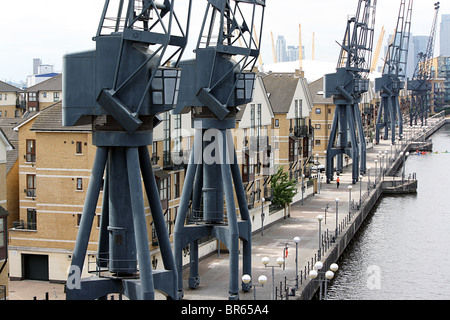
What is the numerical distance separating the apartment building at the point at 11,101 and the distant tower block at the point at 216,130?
200 feet

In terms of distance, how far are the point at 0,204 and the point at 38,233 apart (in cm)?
915

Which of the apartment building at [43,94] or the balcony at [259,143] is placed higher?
the apartment building at [43,94]

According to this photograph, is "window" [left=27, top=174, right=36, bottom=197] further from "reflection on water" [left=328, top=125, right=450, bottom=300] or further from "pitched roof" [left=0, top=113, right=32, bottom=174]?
"reflection on water" [left=328, top=125, right=450, bottom=300]

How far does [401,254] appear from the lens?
5456 cm

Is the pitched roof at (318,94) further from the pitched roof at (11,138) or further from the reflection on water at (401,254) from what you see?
the pitched roof at (11,138)

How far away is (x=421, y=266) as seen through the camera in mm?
51031

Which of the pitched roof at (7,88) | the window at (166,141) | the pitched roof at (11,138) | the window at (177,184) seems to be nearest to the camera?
the window at (166,141)

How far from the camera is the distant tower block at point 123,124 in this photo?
944 inches

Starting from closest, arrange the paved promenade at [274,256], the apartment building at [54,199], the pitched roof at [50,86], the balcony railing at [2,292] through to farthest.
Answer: the balcony railing at [2,292] → the paved promenade at [274,256] → the apartment building at [54,199] → the pitched roof at [50,86]

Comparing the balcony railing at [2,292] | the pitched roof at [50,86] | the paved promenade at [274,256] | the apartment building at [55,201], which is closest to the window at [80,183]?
the apartment building at [55,201]

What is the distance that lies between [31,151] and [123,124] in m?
17.5

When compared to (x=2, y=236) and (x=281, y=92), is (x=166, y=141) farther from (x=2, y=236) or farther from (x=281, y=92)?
(x=281, y=92)

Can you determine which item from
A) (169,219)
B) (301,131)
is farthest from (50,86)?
(169,219)

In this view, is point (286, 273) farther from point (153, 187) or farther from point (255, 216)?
point (153, 187)
